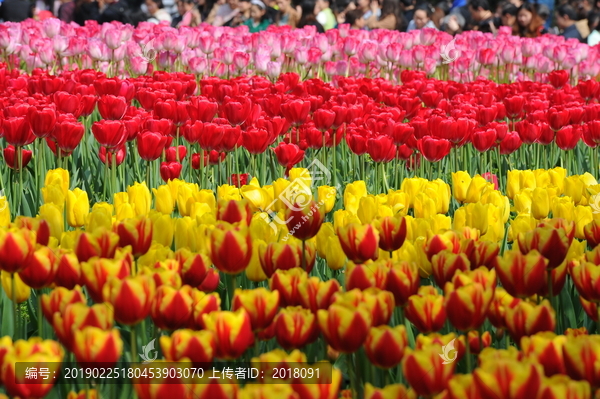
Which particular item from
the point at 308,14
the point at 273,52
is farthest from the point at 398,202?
the point at 308,14

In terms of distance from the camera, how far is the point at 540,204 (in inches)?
118

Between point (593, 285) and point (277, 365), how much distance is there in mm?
824

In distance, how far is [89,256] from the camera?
2.12 meters

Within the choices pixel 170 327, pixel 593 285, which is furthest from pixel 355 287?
pixel 593 285

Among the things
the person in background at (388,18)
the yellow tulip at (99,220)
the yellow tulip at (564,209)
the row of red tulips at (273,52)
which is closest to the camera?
the yellow tulip at (99,220)

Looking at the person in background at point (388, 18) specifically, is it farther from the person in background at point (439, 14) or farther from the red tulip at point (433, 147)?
the red tulip at point (433, 147)

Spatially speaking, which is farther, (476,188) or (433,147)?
(433,147)

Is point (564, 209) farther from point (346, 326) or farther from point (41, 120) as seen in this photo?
point (41, 120)

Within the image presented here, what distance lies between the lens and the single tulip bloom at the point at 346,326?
66.4 inches

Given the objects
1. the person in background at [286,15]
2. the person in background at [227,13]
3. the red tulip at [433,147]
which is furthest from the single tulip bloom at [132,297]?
the person in background at [227,13]

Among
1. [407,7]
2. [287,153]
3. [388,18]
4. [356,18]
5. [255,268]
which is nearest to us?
[255,268]

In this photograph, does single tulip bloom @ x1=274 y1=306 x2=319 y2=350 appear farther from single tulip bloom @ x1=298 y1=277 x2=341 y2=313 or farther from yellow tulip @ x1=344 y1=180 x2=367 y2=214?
yellow tulip @ x1=344 y1=180 x2=367 y2=214

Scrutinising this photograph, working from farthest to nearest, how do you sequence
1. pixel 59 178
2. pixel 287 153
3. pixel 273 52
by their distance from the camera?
pixel 273 52
pixel 287 153
pixel 59 178

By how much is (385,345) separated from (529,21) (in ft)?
38.4
